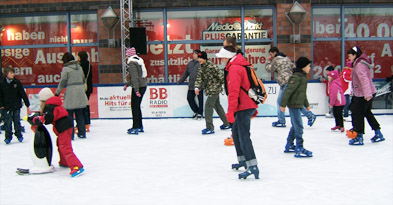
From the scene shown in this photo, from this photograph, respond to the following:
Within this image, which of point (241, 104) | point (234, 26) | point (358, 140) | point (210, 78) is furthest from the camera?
point (234, 26)

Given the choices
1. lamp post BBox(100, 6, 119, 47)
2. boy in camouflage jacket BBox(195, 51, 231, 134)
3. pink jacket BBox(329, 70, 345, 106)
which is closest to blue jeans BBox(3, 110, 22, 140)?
boy in camouflage jacket BBox(195, 51, 231, 134)

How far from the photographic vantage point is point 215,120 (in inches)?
471

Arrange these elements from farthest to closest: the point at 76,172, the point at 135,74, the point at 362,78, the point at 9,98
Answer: the point at 135,74 → the point at 9,98 → the point at 362,78 → the point at 76,172

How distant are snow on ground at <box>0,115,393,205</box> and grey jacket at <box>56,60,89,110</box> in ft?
2.51

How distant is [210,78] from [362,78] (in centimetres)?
292

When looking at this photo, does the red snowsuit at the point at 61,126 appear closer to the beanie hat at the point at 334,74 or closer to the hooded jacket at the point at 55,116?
the hooded jacket at the point at 55,116

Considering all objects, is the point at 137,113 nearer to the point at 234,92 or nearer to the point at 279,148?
the point at 279,148

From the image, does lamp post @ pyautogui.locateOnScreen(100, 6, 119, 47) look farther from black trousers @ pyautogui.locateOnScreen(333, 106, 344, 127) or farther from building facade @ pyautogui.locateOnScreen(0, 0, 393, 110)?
black trousers @ pyautogui.locateOnScreen(333, 106, 344, 127)

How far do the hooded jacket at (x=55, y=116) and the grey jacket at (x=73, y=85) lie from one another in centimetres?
258

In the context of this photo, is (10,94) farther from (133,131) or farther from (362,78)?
(362,78)

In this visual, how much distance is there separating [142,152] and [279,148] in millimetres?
2334

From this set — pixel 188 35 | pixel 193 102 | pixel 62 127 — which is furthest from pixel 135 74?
pixel 188 35

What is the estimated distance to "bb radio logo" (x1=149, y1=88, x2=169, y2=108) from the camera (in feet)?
40.6

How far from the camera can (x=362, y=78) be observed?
753 cm
